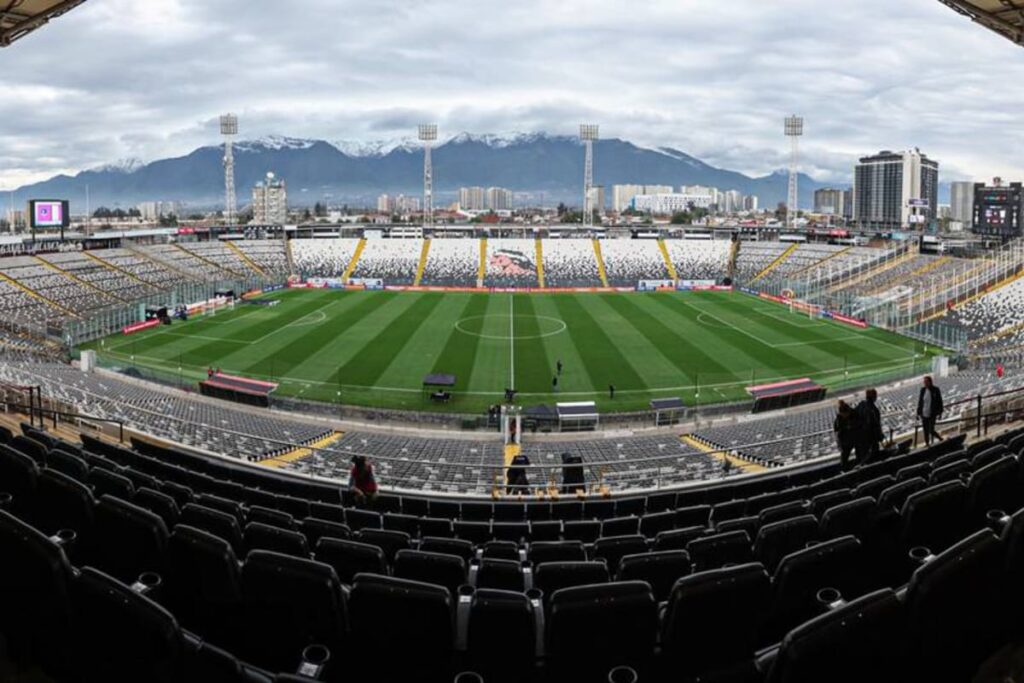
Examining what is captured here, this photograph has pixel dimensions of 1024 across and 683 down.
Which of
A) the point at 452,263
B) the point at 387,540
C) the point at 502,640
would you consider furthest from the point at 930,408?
the point at 452,263

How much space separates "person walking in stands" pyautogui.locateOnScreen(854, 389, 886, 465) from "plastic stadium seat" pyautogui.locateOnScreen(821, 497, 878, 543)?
5.01 m

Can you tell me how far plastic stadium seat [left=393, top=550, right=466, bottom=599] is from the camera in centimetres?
526

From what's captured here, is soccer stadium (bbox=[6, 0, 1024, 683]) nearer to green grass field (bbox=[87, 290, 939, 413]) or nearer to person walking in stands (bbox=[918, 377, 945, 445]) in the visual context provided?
person walking in stands (bbox=[918, 377, 945, 445])

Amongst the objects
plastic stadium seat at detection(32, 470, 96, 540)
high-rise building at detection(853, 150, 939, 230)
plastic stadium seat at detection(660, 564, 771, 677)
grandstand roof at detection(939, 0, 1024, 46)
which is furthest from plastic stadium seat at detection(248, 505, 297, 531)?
high-rise building at detection(853, 150, 939, 230)

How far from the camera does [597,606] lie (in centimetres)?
390

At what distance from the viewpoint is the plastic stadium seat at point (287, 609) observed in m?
4.14

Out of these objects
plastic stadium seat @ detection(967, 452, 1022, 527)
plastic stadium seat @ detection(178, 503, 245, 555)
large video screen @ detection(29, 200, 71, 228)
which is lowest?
plastic stadium seat @ detection(178, 503, 245, 555)

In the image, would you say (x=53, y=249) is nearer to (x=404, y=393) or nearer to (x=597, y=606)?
(x=404, y=393)

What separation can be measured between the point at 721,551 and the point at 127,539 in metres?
4.42

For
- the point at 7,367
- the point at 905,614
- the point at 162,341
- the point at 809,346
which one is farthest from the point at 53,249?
the point at 905,614

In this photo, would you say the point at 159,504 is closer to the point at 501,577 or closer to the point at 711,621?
the point at 501,577

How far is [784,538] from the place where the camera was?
19.0 feet

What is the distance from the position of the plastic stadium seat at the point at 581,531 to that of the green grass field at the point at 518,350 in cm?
2353

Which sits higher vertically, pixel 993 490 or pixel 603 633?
pixel 993 490
